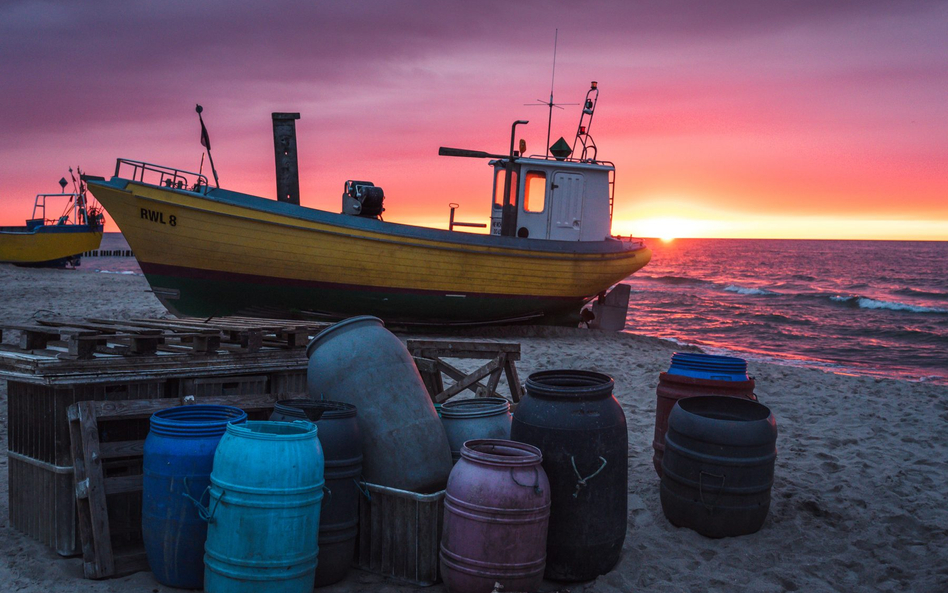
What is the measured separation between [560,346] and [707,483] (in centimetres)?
890

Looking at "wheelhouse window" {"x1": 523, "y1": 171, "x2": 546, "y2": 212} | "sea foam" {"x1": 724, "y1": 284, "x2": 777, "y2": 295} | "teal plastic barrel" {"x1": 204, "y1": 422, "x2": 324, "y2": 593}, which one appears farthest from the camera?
"sea foam" {"x1": 724, "y1": 284, "x2": 777, "y2": 295}

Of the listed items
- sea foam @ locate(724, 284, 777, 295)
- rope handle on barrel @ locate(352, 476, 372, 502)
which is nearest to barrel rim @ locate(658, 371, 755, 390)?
rope handle on barrel @ locate(352, 476, 372, 502)

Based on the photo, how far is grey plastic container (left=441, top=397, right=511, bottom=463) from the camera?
4.75 m

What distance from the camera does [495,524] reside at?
3.80 meters

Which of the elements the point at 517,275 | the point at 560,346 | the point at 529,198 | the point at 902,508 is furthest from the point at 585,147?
the point at 902,508

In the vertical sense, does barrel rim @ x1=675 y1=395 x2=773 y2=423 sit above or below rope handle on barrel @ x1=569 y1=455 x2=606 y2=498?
above

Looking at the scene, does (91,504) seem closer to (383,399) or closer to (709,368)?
(383,399)

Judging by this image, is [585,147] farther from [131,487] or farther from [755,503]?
[131,487]

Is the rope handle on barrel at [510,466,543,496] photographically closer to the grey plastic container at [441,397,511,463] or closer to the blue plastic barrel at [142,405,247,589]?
the grey plastic container at [441,397,511,463]

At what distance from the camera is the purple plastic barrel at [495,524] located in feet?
12.5

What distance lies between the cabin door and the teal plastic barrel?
11822mm

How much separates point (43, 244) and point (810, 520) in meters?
42.5

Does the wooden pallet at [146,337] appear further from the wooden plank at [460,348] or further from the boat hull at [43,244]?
the boat hull at [43,244]

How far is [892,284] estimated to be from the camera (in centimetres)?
4919
